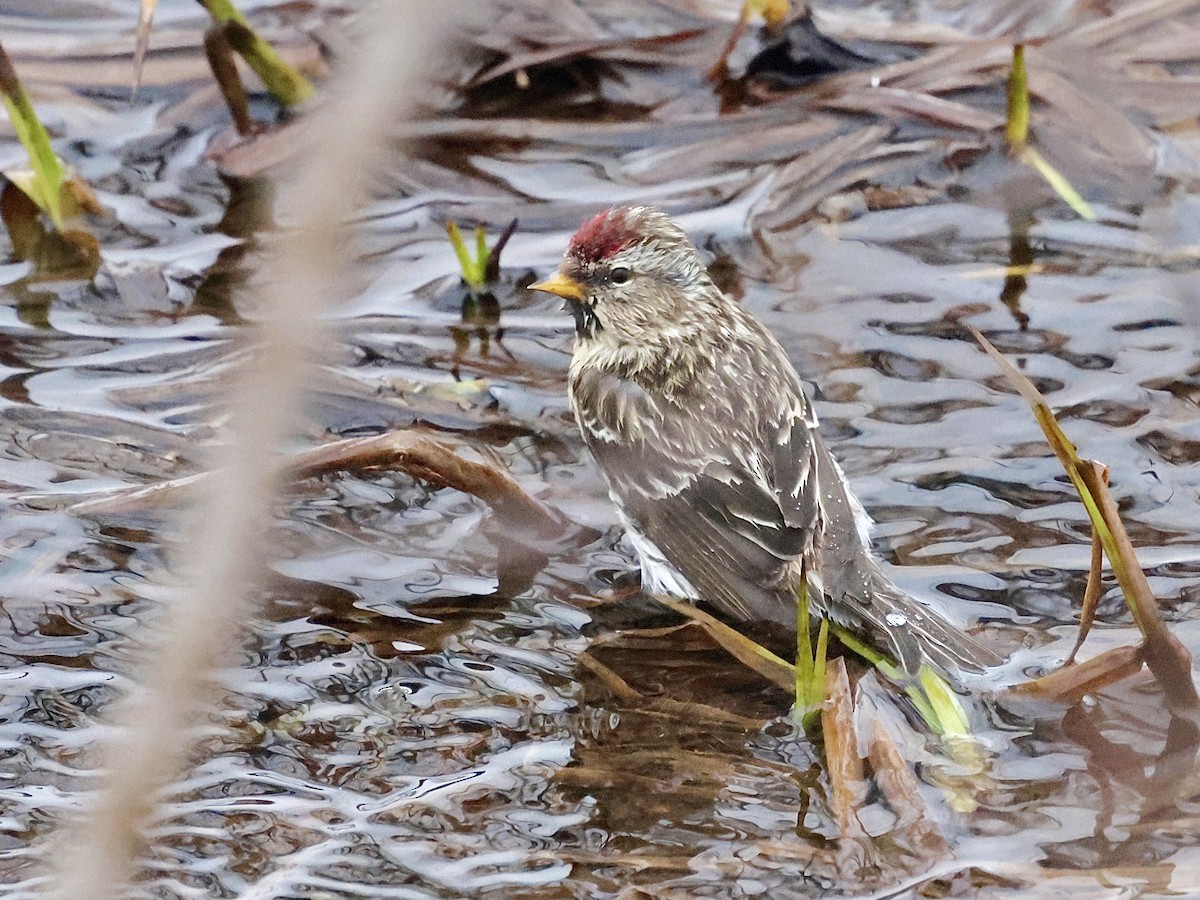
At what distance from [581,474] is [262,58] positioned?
2547mm

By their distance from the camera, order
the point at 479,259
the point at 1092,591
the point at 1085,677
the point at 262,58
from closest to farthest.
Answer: the point at 1092,591
the point at 1085,677
the point at 479,259
the point at 262,58

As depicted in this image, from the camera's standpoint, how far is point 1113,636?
14.4 feet

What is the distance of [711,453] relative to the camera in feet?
16.1

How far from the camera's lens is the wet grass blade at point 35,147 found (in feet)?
19.0

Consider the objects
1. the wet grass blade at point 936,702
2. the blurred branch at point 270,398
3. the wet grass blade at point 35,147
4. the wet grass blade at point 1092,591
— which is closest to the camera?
the blurred branch at point 270,398

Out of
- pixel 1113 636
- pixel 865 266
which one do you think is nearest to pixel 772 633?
pixel 1113 636

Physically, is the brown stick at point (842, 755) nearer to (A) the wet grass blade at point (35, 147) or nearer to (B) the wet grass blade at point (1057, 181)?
(B) the wet grass blade at point (1057, 181)

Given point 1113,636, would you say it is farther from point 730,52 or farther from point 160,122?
point 160,122

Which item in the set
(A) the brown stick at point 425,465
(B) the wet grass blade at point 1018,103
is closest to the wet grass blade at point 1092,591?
(A) the brown stick at point 425,465

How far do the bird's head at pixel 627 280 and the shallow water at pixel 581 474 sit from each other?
47 cm

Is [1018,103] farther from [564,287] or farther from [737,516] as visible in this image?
[737,516]

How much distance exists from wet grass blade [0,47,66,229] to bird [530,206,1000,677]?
6.88 feet

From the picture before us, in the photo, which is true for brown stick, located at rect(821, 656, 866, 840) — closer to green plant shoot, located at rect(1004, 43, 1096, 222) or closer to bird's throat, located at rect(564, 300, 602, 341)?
bird's throat, located at rect(564, 300, 602, 341)

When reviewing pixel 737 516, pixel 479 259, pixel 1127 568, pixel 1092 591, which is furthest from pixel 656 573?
pixel 479 259
